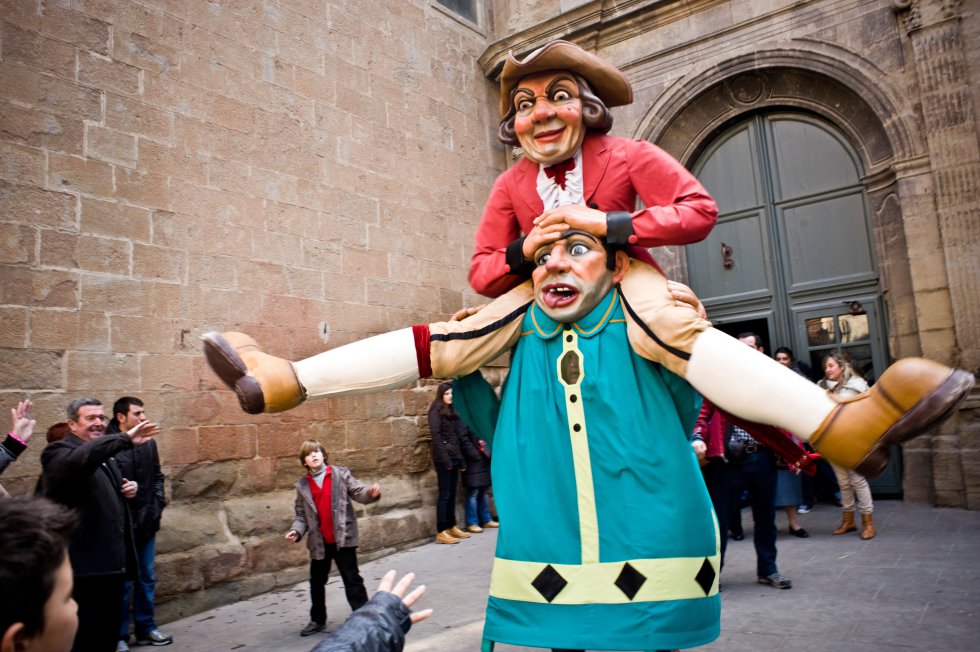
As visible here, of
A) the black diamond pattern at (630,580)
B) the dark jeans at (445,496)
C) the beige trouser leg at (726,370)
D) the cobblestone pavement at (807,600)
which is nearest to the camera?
the beige trouser leg at (726,370)

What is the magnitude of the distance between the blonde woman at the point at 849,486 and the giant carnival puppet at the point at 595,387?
4.34 m

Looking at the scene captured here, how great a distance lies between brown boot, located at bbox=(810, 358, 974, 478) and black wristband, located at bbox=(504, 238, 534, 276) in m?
1.08

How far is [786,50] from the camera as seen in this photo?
26.2 feet

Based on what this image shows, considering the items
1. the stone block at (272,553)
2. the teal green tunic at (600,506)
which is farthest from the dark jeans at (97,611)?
the stone block at (272,553)

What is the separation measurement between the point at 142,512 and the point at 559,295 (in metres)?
3.61

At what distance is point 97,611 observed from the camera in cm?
365

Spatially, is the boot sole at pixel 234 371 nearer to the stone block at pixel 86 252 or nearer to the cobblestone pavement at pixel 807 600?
the cobblestone pavement at pixel 807 600

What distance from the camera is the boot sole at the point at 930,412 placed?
1986 millimetres

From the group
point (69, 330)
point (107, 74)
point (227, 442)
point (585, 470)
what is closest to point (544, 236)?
point (585, 470)

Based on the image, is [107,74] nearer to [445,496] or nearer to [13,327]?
Answer: [13,327]

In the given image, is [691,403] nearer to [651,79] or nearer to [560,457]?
[560,457]

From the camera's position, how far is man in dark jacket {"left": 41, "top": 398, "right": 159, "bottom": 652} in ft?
11.9

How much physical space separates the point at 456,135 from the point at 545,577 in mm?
7044

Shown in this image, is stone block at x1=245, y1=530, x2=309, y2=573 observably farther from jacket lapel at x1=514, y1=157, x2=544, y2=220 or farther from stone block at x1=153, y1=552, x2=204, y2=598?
jacket lapel at x1=514, y1=157, x2=544, y2=220
